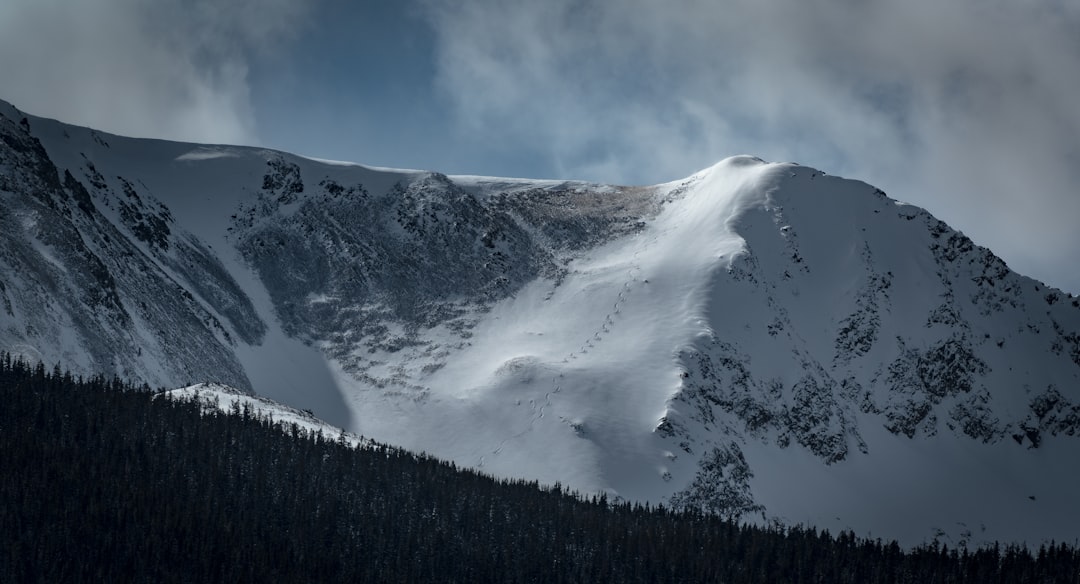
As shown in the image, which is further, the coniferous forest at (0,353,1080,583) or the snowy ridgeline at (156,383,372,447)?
the snowy ridgeline at (156,383,372,447)

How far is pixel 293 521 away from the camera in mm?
115125

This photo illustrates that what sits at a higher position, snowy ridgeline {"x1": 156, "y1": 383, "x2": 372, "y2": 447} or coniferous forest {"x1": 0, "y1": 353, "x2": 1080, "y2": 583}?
snowy ridgeline {"x1": 156, "y1": 383, "x2": 372, "y2": 447}

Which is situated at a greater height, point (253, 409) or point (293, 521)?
point (253, 409)

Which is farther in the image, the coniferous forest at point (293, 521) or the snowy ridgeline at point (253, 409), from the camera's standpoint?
the snowy ridgeline at point (253, 409)

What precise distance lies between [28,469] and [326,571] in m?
28.7

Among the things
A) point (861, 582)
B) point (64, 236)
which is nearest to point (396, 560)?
point (861, 582)

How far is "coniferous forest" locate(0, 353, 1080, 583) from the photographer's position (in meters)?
105

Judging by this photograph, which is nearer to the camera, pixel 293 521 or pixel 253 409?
pixel 293 521

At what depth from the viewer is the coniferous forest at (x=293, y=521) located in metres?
105

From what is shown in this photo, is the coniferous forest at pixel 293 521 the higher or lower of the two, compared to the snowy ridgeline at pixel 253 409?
lower

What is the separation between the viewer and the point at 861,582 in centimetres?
12988

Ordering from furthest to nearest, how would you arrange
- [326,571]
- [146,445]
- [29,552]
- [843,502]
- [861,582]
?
[843,502]
[861,582]
[146,445]
[326,571]
[29,552]

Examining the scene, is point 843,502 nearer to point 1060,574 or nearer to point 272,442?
point 1060,574

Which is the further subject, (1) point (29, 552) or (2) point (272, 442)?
(2) point (272, 442)
